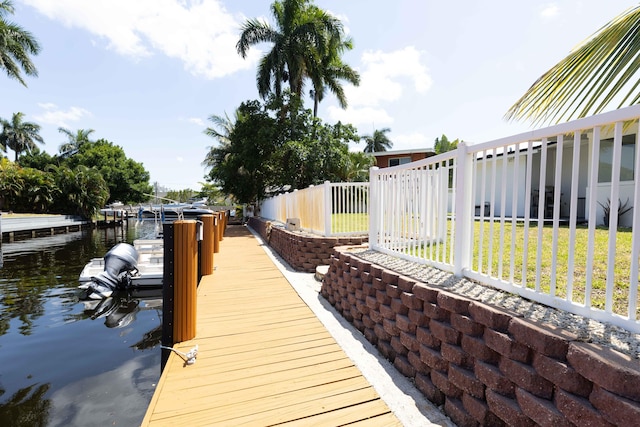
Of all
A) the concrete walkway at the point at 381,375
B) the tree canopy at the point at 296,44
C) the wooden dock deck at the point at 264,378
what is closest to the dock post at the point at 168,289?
the wooden dock deck at the point at 264,378

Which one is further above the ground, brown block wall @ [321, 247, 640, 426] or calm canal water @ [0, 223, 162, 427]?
brown block wall @ [321, 247, 640, 426]

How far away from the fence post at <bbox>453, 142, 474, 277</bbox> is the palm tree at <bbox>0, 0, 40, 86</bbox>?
23.9m

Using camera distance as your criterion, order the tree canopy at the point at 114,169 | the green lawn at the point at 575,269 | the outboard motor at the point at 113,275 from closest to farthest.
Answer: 1. the green lawn at the point at 575,269
2. the outboard motor at the point at 113,275
3. the tree canopy at the point at 114,169

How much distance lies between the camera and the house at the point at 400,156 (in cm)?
2259

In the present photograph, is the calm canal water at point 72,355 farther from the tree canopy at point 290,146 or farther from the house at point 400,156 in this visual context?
the house at point 400,156

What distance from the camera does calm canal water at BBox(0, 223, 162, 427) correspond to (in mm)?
3785

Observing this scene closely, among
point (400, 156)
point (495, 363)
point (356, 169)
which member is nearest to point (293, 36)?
point (356, 169)

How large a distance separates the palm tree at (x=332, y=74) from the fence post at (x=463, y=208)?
51.6 feet

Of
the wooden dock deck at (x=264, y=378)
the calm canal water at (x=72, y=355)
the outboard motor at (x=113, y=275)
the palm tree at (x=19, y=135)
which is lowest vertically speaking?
the calm canal water at (x=72, y=355)

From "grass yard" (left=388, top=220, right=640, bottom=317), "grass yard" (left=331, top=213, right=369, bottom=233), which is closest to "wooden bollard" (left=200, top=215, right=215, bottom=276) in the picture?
"grass yard" (left=331, top=213, right=369, bottom=233)

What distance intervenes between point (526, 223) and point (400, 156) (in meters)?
23.0

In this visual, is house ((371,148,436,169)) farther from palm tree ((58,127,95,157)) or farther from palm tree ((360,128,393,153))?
palm tree ((58,127,95,157))

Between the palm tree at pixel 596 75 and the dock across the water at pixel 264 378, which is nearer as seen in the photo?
the palm tree at pixel 596 75

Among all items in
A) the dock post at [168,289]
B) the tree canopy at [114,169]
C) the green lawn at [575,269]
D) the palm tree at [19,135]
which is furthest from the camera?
the palm tree at [19,135]
